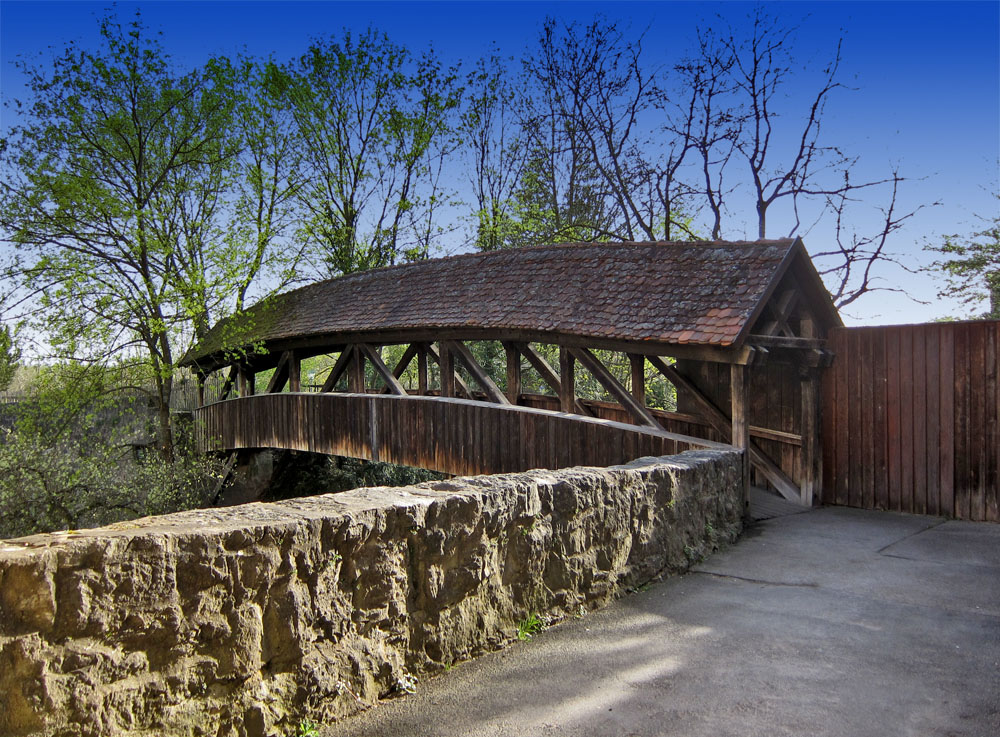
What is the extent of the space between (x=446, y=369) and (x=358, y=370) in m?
2.30

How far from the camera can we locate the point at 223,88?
17094 mm

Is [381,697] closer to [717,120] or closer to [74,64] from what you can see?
[74,64]

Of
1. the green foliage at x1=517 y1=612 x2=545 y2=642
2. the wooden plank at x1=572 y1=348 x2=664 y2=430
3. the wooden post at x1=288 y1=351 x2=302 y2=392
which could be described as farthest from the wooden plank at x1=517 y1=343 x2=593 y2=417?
the wooden post at x1=288 y1=351 x2=302 y2=392

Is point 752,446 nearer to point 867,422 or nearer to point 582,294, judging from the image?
point 867,422

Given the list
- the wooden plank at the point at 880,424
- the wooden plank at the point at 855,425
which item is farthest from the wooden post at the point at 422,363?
the wooden plank at the point at 880,424

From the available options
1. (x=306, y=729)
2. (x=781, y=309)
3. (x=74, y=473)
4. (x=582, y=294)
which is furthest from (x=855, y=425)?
(x=74, y=473)

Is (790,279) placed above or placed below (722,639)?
above

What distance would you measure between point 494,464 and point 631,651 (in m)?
6.46

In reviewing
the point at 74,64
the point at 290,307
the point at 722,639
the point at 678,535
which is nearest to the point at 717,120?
the point at 290,307

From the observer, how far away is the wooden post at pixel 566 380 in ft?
29.4

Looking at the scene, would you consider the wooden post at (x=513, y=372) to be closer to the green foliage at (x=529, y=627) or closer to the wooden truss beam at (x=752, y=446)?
the wooden truss beam at (x=752, y=446)

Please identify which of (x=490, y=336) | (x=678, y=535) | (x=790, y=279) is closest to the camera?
(x=678, y=535)

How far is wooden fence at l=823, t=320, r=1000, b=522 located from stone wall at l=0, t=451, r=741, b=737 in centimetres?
458

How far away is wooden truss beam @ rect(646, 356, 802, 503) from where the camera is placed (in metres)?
7.99
